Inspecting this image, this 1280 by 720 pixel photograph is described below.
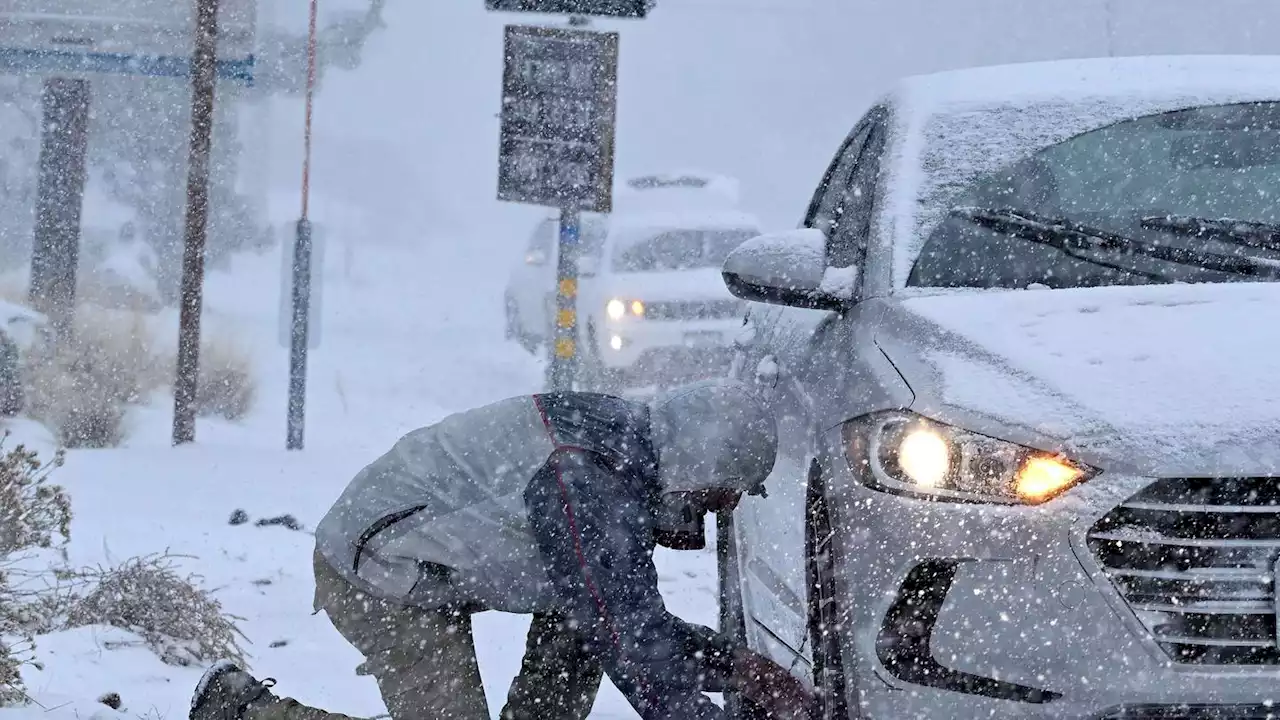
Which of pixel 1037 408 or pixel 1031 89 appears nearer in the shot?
pixel 1037 408

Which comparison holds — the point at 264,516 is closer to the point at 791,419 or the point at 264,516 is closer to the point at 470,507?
the point at 470,507

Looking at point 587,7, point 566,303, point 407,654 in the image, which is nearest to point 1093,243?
point 407,654

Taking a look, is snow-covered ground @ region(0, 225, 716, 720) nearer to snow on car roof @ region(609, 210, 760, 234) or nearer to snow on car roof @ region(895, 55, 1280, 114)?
snow on car roof @ region(895, 55, 1280, 114)

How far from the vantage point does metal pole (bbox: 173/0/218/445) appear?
381 inches

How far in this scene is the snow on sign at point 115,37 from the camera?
35.8 ft

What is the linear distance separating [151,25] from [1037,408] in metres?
17.7

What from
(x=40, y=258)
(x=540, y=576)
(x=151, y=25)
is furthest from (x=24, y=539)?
(x=151, y=25)

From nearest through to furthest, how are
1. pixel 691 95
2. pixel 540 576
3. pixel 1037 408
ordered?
1. pixel 1037 408
2. pixel 540 576
3. pixel 691 95

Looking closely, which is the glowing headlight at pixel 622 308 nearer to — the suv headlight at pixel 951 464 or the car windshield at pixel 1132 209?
the car windshield at pixel 1132 209

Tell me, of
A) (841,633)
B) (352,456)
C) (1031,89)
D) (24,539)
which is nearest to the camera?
(841,633)

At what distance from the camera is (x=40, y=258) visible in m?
12.4

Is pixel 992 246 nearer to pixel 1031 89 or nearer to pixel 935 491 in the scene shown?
pixel 1031 89

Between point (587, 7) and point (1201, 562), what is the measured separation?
6.79m

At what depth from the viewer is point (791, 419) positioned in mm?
3129
